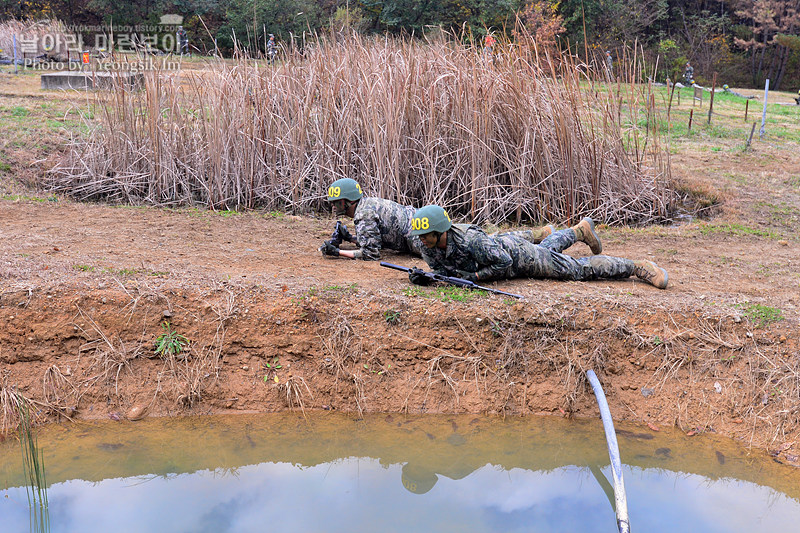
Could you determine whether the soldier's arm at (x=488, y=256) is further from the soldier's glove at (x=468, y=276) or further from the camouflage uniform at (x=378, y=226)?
the camouflage uniform at (x=378, y=226)

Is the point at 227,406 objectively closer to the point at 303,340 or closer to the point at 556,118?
Answer: the point at 303,340

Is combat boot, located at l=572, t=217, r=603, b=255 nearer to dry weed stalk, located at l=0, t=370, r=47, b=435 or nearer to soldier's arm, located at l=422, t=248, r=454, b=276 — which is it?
soldier's arm, located at l=422, t=248, r=454, b=276

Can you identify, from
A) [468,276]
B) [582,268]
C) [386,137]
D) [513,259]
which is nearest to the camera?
[468,276]

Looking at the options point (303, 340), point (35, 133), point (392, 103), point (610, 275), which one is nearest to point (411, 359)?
point (303, 340)

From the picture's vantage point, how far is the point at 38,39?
56.5 feet

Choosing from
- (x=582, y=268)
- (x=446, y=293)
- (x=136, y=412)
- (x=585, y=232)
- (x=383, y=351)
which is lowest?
(x=136, y=412)

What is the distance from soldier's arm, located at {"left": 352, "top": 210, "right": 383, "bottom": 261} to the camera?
5527 mm

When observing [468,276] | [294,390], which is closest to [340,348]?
[294,390]

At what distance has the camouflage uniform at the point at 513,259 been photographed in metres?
4.89

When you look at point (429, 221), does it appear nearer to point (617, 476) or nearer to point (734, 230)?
point (617, 476)

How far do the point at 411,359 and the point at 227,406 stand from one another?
1272 mm

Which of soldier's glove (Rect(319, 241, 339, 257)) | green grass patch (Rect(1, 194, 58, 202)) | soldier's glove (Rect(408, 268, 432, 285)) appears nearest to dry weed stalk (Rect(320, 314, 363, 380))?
soldier's glove (Rect(408, 268, 432, 285))

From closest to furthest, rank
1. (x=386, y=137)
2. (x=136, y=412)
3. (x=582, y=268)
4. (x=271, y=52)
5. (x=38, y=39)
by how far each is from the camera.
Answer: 1. (x=136, y=412)
2. (x=582, y=268)
3. (x=386, y=137)
4. (x=271, y=52)
5. (x=38, y=39)

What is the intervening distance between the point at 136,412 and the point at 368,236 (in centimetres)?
222
